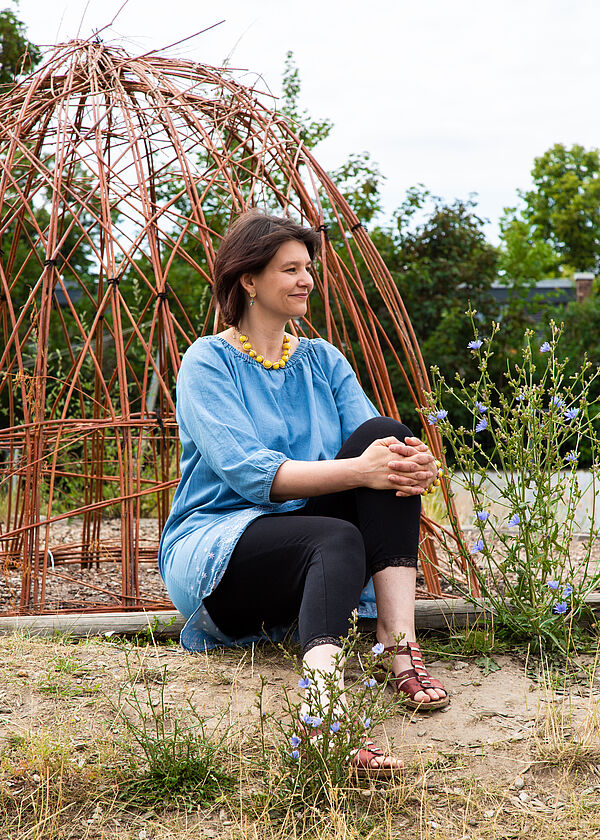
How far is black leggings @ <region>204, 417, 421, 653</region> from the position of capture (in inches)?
68.4

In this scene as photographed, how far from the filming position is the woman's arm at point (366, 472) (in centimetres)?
194

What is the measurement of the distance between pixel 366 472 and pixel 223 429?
0.35m

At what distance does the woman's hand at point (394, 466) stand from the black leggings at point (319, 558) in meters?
0.05

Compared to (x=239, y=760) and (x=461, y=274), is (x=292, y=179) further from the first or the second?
(x=461, y=274)

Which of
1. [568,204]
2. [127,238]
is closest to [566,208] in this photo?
[568,204]

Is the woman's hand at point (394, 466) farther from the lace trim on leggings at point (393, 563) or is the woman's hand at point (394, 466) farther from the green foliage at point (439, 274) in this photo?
the green foliage at point (439, 274)

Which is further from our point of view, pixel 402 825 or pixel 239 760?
pixel 239 760

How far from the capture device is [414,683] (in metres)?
1.89

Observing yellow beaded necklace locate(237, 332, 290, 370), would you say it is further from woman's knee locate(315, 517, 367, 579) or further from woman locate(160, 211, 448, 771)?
woman's knee locate(315, 517, 367, 579)

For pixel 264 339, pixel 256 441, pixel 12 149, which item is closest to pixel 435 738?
pixel 256 441

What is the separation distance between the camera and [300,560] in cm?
185

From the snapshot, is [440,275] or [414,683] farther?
[440,275]

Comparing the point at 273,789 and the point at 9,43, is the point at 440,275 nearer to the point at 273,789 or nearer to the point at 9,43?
the point at 9,43

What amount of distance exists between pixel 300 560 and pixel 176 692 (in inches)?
15.9
